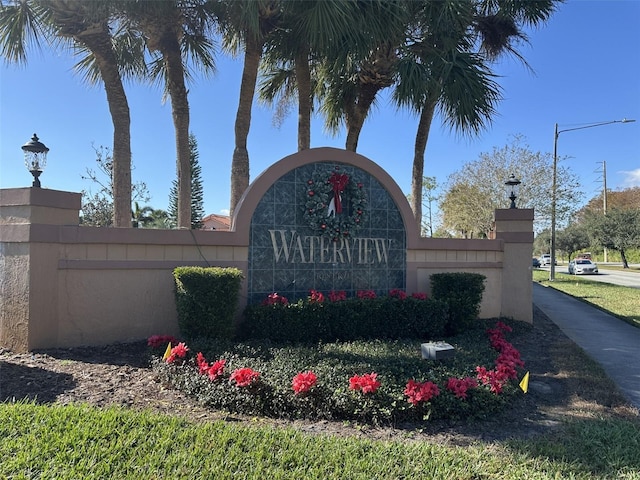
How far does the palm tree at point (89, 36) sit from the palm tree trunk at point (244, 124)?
78.7 inches

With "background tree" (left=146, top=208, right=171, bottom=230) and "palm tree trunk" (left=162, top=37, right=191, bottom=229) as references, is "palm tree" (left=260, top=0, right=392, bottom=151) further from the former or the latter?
"background tree" (left=146, top=208, right=171, bottom=230)

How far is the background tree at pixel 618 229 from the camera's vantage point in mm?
38438

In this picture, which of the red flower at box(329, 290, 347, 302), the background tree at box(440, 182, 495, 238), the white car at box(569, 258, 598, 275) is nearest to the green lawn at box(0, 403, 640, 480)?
the red flower at box(329, 290, 347, 302)

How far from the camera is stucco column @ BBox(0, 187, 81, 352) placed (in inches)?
224

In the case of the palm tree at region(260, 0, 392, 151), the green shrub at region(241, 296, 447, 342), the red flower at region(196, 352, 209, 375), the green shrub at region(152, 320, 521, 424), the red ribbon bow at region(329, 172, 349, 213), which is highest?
the palm tree at region(260, 0, 392, 151)

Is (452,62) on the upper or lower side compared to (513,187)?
upper

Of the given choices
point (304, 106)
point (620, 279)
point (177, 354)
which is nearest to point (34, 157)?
point (177, 354)

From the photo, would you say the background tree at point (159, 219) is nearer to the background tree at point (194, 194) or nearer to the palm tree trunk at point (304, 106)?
the background tree at point (194, 194)

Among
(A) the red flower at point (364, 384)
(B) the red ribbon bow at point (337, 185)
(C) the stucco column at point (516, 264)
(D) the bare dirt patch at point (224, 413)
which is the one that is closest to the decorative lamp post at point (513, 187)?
(C) the stucco column at point (516, 264)

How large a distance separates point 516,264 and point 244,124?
248 inches

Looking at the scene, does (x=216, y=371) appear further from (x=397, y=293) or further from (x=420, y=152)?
(x=420, y=152)

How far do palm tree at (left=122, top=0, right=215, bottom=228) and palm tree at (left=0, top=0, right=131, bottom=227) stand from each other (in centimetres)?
65

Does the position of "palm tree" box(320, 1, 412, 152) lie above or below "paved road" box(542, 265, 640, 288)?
above

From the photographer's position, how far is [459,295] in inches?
299
